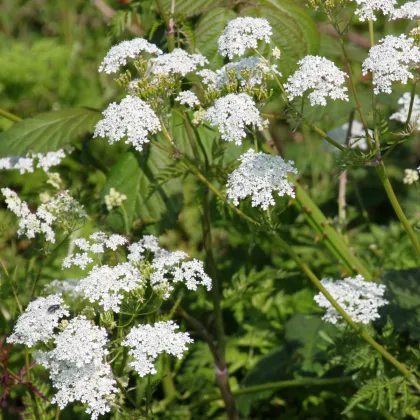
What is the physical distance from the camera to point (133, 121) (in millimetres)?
2506

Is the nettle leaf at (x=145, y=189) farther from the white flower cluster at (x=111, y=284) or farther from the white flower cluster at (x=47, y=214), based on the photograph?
the white flower cluster at (x=111, y=284)

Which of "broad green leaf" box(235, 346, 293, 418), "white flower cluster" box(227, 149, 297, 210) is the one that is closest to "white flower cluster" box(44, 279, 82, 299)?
"white flower cluster" box(227, 149, 297, 210)

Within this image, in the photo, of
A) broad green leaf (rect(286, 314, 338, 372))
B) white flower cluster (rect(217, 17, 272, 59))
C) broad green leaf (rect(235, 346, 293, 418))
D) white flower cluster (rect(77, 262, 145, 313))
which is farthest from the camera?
broad green leaf (rect(235, 346, 293, 418))

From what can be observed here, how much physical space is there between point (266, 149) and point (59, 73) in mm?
3186

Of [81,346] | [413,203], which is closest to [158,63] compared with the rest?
[81,346]

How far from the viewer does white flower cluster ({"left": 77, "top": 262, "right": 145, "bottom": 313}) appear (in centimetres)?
230

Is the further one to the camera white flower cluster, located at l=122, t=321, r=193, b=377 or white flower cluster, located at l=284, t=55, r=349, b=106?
white flower cluster, located at l=284, t=55, r=349, b=106

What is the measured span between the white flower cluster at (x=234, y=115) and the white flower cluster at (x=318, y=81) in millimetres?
160

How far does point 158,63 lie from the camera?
269 centimetres

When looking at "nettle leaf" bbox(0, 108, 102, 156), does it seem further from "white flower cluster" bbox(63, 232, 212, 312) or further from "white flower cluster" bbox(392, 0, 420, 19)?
"white flower cluster" bbox(392, 0, 420, 19)

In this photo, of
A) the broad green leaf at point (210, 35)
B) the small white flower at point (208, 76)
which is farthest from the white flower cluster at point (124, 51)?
the broad green leaf at point (210, 35)

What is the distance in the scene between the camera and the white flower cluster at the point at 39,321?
7.61ft

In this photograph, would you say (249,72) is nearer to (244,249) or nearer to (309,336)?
(309,336)

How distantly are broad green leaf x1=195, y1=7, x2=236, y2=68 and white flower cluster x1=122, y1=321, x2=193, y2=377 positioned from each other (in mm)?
1336
